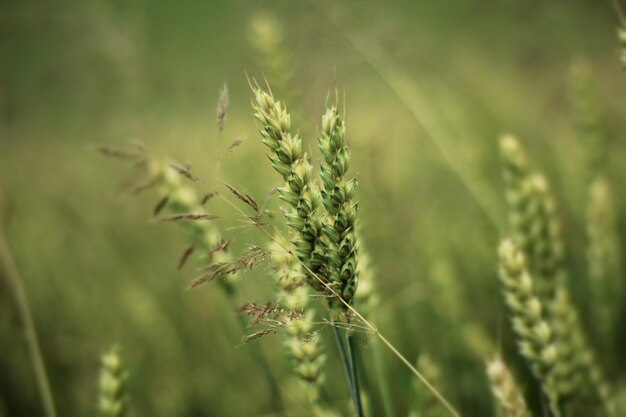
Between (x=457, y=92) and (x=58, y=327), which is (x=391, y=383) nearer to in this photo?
(x=58, y=327)

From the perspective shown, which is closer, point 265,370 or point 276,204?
point 265,370

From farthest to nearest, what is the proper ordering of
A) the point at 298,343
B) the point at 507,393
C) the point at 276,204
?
1. the point at 276,204
2. the point at 507,393
3. the point at 298,343

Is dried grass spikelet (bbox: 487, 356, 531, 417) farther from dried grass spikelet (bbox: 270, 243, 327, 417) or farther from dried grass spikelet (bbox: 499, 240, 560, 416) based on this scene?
dried grass spikelet (bbox: 270, 243, 327, 417)

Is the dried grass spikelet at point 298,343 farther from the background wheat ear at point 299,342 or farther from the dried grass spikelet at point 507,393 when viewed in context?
the dried grass spikelet at point 507,393

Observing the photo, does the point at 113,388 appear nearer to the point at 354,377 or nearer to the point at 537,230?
the point at 354,377

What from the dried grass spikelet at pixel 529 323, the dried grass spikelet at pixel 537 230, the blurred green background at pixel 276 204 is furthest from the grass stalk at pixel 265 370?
the dried grass spikelet at pixel 537 230

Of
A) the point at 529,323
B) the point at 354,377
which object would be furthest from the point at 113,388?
the point at 529,323
